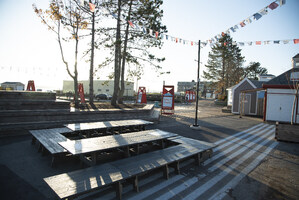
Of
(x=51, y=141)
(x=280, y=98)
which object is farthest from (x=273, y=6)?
(x=280, y=98)

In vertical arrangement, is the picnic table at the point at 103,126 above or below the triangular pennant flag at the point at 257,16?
below

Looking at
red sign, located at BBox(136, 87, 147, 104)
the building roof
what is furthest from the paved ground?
red sign, located at BBox(136, 87, 147, 104)

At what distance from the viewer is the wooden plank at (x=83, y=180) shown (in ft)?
9.14

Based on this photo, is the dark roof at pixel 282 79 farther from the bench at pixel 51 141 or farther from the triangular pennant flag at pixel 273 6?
the bench at pixel 51 141

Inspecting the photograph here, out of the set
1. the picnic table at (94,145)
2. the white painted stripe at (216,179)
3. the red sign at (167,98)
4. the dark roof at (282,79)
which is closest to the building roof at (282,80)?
the dark roof at (282,79)

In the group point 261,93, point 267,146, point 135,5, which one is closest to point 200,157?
point 267,146

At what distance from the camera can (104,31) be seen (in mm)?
14070

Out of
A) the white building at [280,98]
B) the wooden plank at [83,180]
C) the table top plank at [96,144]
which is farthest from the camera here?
the white building at [280,98]

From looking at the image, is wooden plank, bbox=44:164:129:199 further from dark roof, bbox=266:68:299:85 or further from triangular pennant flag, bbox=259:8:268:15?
dark roof, bbox=266:68:299:85

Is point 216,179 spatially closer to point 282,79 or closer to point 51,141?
point 51,141

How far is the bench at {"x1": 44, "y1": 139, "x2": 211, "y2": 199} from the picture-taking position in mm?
2857

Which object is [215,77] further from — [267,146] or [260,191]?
[260,191]

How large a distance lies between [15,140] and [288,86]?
18.7 meters

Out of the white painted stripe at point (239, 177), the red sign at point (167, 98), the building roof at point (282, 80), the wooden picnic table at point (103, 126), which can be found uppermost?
Result: the building roof at point (282, 80)
